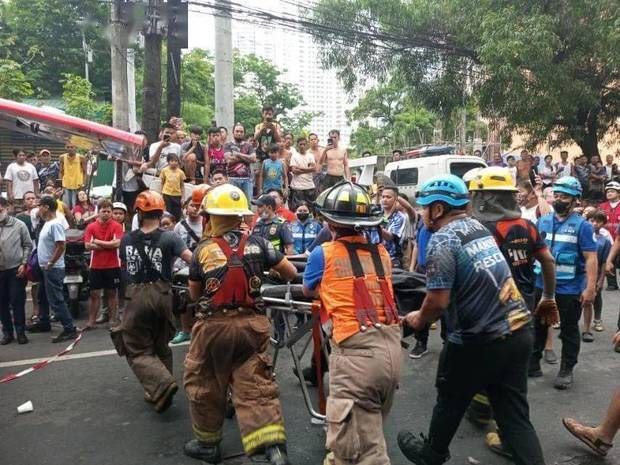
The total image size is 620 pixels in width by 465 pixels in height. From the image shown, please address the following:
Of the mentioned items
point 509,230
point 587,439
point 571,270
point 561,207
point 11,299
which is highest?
point 561,207

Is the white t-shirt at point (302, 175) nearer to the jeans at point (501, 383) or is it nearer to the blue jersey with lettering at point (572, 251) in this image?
the blue jersey with lettering at point (572, 251)

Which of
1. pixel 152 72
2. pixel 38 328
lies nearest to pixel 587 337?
pixel 38 328

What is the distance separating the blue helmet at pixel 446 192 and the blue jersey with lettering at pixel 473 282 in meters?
0.15

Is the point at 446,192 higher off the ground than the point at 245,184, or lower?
lower

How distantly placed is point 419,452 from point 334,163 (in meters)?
7.59

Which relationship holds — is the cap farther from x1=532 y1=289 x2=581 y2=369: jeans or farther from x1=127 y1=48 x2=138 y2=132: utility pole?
x1=127 y1=48 x2=138 y2=132: utility pole

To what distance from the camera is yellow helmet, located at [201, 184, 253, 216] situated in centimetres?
365

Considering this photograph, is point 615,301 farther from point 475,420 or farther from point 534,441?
point 534,441

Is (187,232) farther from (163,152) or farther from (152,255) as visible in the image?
(163,152)

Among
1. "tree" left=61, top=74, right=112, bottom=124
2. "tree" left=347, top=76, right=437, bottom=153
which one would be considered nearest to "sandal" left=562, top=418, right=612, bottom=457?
"tree" left=61, top=74, right=112, bottom=124

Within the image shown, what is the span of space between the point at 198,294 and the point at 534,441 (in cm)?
218

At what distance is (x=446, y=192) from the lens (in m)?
3.18

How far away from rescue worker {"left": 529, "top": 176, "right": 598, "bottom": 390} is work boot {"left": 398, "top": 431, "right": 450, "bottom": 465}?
2.02m

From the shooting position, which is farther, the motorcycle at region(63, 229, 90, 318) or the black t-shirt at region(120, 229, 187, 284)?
the motorcycle at region(63, 229, 90, 318)
